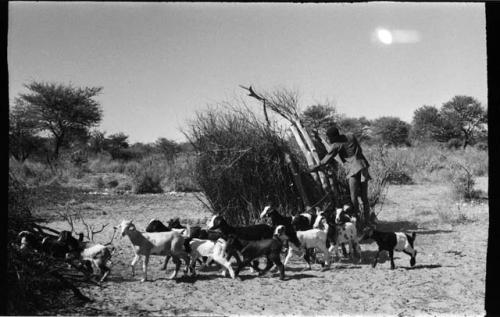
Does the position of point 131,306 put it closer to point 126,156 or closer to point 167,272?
point 167,272

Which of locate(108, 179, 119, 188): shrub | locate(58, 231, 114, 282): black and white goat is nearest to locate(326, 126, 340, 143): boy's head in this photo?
locate(58, 231, 114, 282): black and white goat

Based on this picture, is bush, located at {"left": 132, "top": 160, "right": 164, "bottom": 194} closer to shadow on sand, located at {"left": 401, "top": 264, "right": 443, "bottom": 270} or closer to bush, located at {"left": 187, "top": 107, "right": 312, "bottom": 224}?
bush, located at {"left": 187, "top": 107, "right": 312, "bottom": 224}

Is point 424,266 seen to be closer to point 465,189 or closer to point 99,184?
point 465,189

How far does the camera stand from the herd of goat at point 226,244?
21.5 ft

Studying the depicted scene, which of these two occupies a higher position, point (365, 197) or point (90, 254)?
point (365, 197)

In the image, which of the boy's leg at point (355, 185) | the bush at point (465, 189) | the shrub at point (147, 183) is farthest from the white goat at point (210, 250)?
the shrub at point (147, 183)

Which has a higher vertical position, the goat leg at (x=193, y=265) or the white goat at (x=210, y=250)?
the white goat at (x=210, y=250)

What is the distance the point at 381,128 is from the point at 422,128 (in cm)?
411

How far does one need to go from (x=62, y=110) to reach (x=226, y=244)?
24.6m

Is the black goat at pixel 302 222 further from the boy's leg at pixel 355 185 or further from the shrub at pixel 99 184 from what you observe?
the shrub at pixel 99 184

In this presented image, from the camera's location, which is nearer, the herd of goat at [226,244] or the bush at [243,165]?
the herd of goat at [226,244]

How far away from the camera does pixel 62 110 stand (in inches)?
1127

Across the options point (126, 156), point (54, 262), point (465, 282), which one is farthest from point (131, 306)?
point (126, 156)

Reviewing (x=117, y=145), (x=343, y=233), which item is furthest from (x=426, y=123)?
(x=343, y=233)
